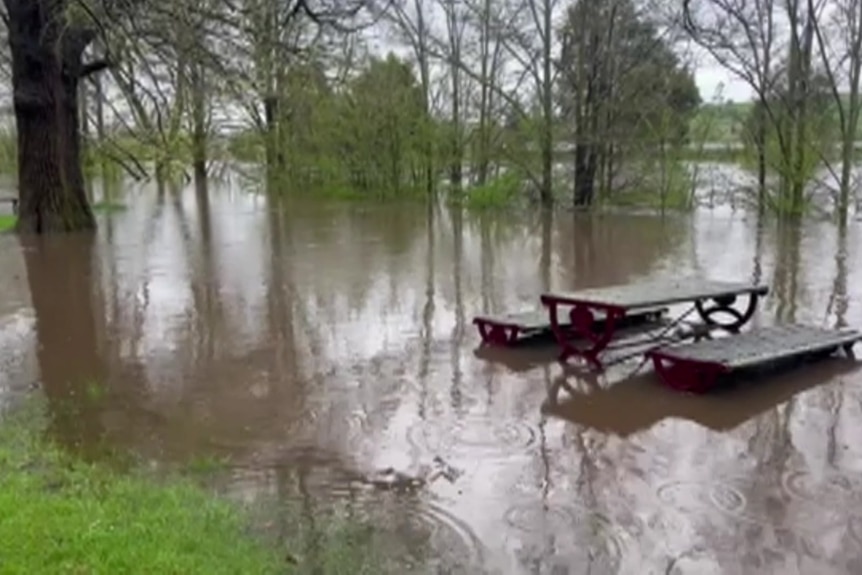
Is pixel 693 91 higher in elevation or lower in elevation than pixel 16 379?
higher

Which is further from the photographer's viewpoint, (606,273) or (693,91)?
(693,91)

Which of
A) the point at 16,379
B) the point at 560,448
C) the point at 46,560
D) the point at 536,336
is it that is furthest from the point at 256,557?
the point at 536,336

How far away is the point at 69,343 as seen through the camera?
23.3ft

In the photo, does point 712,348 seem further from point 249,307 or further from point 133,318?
point 133,318

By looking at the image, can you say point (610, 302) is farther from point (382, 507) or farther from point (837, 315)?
point (837, 315)

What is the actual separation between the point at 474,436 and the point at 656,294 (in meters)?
2.07

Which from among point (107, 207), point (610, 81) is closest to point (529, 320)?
point (610, 81)

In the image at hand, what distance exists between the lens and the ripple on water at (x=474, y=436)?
450 centimetres

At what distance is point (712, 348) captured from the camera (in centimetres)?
569

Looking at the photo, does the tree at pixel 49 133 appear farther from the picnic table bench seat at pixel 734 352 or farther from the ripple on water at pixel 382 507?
the ripple on water at pixel 382 507

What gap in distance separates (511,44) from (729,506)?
1971 cm

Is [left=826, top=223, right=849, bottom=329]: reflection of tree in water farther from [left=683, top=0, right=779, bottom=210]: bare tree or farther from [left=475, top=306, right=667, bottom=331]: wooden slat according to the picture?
[left=683, top=0, right=779, bottom=210]: bare tree

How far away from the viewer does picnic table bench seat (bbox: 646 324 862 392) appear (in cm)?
543

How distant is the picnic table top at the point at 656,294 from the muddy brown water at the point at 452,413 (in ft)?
1.76
